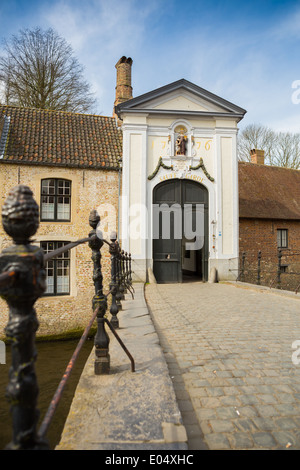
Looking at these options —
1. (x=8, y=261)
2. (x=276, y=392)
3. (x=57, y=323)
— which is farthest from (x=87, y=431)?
(x=57, y=323)

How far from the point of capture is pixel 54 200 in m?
11.8

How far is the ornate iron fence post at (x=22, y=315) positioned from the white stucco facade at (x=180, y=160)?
9.99 metres

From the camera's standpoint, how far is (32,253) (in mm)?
1017

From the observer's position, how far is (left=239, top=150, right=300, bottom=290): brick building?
1470cm

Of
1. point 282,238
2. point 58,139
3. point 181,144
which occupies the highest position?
point 58,139

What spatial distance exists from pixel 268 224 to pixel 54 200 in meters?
10.5

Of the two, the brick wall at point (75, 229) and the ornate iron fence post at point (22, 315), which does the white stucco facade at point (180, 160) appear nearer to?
the brick wall at point (75, 229)

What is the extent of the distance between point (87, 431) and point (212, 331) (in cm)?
293

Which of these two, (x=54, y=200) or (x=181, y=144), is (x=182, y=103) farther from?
(x=54, y=200)

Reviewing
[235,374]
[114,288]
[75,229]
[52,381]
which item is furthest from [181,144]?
[235,374]

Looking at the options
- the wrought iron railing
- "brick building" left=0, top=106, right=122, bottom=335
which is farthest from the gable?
the wrought iron railing

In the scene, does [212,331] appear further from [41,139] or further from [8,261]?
[41,139]

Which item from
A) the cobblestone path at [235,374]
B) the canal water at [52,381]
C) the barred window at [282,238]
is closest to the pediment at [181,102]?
the barred window at [282,238]

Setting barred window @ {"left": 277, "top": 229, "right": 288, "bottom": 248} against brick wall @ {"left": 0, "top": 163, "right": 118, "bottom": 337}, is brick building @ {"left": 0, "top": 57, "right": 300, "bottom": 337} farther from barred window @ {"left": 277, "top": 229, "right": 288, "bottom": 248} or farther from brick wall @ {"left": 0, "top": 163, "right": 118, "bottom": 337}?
barred window @ {"left": 277, "top": 229, "right": 288, "bottom": 248}
